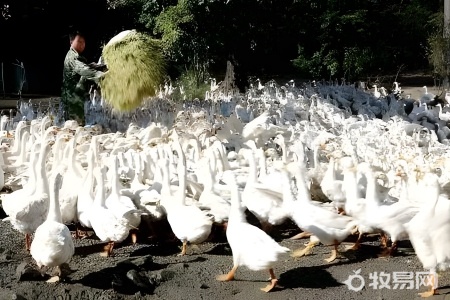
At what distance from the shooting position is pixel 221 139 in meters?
8.83

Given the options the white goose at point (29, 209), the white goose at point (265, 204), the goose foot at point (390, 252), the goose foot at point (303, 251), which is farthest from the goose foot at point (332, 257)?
the white goose at point (29, 209)

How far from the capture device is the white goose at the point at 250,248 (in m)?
4.87

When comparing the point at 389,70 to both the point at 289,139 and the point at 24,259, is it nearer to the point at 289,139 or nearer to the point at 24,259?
the point at 289,139

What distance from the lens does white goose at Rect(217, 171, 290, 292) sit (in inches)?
192

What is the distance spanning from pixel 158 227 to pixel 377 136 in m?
4.15

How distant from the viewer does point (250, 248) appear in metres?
4.96

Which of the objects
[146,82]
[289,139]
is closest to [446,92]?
[289,139]

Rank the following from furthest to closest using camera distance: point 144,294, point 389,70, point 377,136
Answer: point 389,70
point 377,136
point 144,294

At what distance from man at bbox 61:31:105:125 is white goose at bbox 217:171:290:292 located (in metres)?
4.42

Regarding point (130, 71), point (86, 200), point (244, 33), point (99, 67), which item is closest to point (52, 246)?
point (86, 200)

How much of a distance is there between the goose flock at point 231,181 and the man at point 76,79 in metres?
0.34

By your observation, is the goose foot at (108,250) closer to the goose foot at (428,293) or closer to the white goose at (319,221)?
the white goose at (319,221)

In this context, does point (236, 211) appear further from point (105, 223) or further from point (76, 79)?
point (76, 79)

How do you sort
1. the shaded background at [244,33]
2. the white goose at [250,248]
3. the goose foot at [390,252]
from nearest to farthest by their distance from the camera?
the white goose at [250,248] < the goose foot at [390,252] < the shaded background at [244,33]
